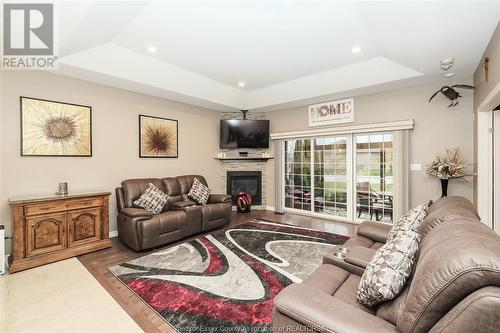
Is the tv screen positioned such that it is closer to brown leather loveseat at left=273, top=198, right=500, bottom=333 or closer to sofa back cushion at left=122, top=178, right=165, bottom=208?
sofa back cushion at left=122, top=178, right=165, bottom=208

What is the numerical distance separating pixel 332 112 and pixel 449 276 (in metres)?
4.55

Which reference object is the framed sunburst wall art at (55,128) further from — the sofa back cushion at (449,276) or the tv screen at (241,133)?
the sofa back cushion at (449,276)

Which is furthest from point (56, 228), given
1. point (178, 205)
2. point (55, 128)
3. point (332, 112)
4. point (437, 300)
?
point (332, 112)

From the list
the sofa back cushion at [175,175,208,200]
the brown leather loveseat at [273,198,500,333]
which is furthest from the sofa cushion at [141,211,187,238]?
the brown leather loveseat at [273,198,500,333]

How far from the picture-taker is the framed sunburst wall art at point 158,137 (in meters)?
4.54

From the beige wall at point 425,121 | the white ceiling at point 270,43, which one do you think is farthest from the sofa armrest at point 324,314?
the beige wall at point 425,121

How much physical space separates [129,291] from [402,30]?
4128 millimetres

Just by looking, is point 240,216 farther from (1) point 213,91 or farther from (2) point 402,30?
(2) point 402,30

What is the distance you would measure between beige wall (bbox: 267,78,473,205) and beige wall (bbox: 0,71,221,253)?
377 cm

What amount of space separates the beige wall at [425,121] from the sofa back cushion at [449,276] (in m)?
3.63

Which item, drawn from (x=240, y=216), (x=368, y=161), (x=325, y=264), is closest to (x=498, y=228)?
(x=368, y=161)

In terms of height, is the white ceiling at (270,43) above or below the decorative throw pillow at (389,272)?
above

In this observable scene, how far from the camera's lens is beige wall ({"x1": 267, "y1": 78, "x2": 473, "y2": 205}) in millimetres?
3725

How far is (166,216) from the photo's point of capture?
11.9 feet
